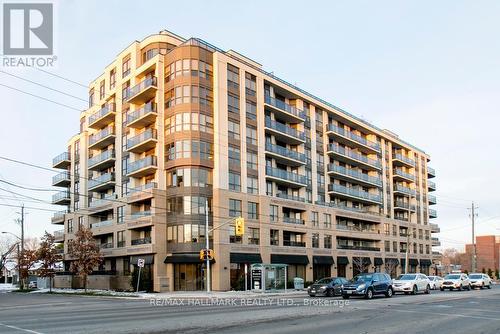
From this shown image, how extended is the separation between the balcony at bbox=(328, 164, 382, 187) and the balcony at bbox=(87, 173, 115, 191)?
28418mm

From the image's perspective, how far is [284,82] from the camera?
63.2 m

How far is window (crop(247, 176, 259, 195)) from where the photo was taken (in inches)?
2191

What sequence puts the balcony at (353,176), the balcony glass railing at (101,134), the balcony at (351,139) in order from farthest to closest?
the balcony at (351,139) < the balcony at (353,176) < the balcony glass railing at (101,134)

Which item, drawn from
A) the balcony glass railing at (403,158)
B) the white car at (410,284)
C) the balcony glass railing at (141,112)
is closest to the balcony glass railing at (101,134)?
the balcony glass railing at (141,112)

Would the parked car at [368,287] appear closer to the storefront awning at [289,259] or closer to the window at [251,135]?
the storefront awning at [289,259]

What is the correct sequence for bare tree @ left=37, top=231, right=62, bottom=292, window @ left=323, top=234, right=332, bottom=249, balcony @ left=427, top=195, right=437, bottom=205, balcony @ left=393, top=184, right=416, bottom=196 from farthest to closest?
1. balcony @ left=427, top=195, right=437, bottom=205
2. balcony @ left=393, top=184, right=416, bottom=196
3. window @ left=323, top=234, right=332, bottom=249
4. bare tree @ left=37, top=231, right=62, bottom=292

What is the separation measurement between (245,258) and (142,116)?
18.2 meters

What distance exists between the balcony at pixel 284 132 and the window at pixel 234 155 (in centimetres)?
597

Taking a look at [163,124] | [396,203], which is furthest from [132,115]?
[396,203]

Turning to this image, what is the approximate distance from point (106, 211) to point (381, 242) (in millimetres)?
41589

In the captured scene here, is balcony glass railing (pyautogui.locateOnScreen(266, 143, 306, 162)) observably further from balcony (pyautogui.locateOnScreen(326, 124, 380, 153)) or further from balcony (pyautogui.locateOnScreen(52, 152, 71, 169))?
balcony (pyautogui.locateOnScreen(52, 152, 71, 169))

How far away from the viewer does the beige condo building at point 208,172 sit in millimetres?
50938

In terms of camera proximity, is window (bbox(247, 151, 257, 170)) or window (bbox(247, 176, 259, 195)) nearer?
window (bbox(247, 176, 259, 195))

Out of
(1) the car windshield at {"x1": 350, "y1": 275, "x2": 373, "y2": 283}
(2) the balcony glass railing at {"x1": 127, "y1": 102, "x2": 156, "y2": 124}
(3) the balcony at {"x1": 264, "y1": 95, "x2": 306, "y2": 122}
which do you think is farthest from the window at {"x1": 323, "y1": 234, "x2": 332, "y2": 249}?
(1) the car windshield at {"x1": 350, "y1": 275, "x2": 373, "y2": 283}
